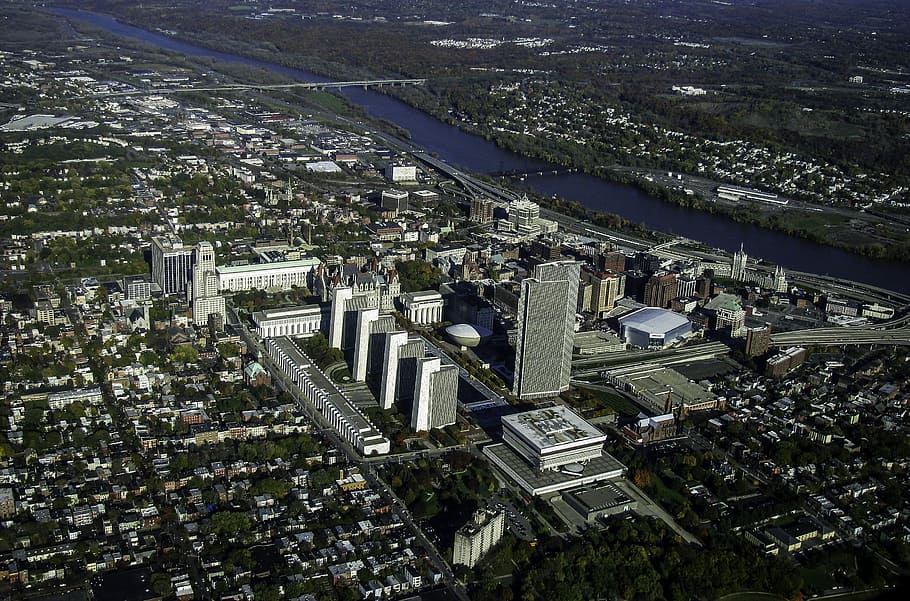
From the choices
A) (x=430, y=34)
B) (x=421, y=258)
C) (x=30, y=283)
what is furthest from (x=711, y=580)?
(x=430, y=34)

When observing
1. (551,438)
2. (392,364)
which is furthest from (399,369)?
(551,438)

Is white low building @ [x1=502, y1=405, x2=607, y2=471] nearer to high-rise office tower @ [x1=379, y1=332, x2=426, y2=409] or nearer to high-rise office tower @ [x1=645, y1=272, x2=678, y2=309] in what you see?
high-rise office tower @ [x1=379, y1=332, x2=426, y2=409]

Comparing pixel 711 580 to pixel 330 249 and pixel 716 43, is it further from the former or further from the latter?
pixel 716 43

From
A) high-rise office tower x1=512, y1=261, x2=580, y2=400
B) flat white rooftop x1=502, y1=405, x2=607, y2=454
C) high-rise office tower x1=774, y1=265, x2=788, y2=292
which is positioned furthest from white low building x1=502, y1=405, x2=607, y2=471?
high-rise office tower x1=774, y1=265, x2=788, y2=292

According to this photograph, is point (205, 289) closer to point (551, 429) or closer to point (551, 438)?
point (551, 429)

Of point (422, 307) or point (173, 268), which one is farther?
point (173, 268)
